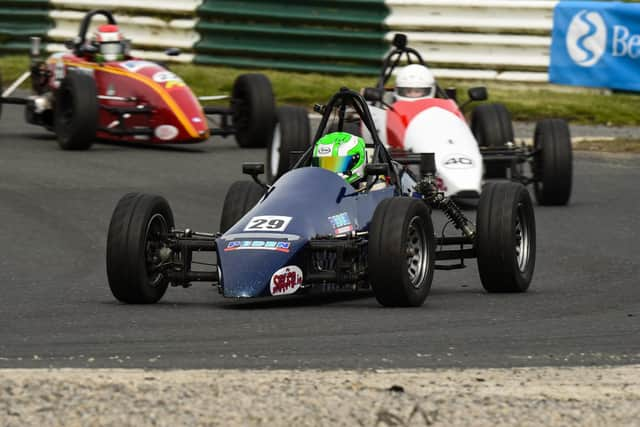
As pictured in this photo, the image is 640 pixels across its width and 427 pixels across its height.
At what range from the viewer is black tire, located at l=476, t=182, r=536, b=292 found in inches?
409

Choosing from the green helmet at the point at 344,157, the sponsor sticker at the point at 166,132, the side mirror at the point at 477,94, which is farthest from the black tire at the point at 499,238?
the sponsor sticker at the point at 166,132

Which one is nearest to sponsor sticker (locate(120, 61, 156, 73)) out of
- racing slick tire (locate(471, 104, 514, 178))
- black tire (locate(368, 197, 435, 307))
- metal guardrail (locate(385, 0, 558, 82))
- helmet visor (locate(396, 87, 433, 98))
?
helmet visor (locate(396, 87, 433, 98))

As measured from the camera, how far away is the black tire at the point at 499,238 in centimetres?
1040

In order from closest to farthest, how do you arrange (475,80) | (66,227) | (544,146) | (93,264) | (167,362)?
(167,362)
(93,264)
(66,227)
(544,146)
(475,80)

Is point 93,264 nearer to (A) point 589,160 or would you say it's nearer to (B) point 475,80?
(A) point 589,160

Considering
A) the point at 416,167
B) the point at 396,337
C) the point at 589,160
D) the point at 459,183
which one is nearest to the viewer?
the point at 396,337

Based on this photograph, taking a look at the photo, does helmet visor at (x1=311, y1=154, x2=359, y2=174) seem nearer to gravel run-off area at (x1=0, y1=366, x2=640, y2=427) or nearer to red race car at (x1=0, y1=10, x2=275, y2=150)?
gravel run-off area at (x1=0, y1=366, x2=640, y2=427)

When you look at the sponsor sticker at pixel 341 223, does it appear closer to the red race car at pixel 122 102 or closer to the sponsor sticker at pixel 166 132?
the red race car at pixel 122 102

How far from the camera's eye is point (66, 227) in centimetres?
1394

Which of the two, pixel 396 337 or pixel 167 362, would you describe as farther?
pixel 396 337

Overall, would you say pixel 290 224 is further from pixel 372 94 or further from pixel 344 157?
pixel 372 94

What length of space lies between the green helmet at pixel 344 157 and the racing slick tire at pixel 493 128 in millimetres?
6041

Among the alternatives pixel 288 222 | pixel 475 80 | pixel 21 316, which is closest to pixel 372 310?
pixel 288 222

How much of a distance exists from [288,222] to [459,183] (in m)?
5.39
